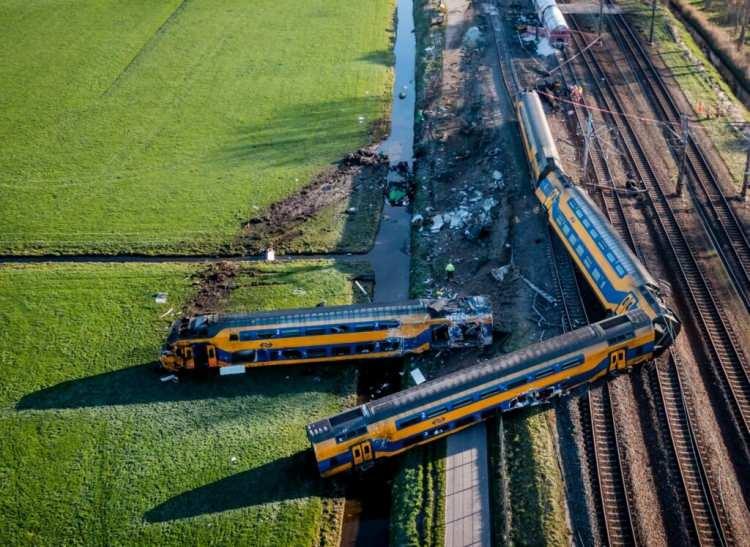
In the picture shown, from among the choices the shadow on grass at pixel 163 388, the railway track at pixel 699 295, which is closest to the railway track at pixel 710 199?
the railway track at pixel 699 295

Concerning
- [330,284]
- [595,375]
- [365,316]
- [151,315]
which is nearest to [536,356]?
[595,375]

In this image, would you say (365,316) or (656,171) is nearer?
(365,316)

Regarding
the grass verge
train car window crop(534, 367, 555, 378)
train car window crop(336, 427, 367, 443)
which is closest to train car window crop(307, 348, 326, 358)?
the grass verge

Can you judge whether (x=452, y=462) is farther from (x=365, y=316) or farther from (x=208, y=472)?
(x=208, y=472)

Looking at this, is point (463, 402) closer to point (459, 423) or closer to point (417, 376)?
point (459, 423)

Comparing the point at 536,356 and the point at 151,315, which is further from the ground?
the point at 536,356
